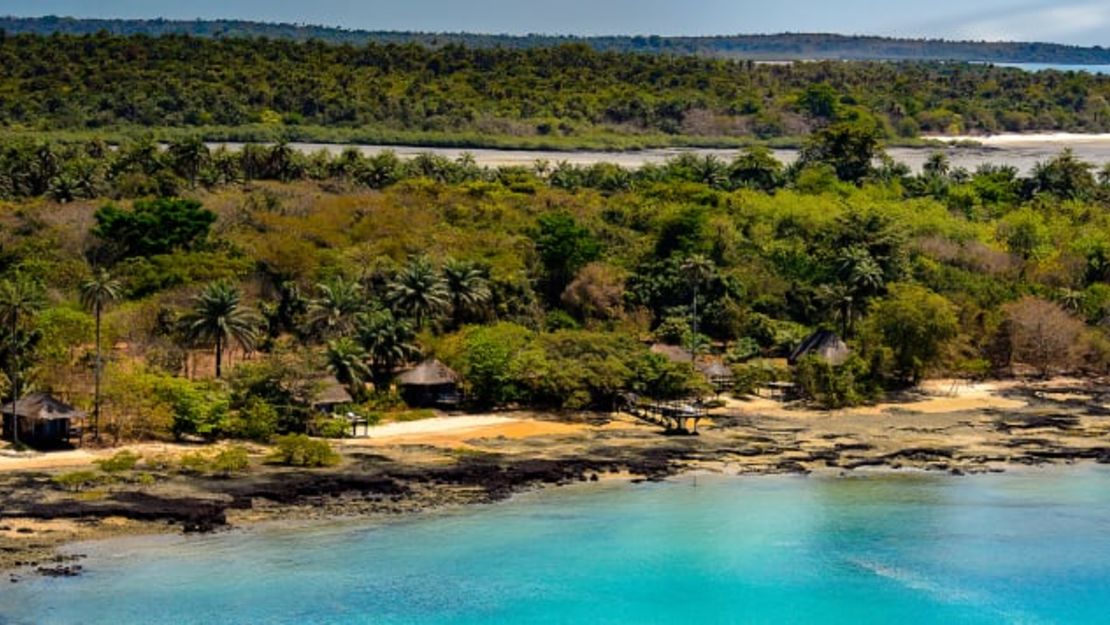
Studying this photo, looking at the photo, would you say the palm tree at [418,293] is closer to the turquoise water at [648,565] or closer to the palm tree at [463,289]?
the palm tree at [463,289]

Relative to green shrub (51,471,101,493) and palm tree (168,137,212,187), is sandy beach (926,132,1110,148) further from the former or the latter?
green shrub (51,471,101,493)

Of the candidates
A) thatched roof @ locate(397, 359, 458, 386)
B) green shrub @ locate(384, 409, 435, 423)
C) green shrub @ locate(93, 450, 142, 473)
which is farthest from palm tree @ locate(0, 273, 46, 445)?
thatched roof @ locate(397, 359, 458, 386)

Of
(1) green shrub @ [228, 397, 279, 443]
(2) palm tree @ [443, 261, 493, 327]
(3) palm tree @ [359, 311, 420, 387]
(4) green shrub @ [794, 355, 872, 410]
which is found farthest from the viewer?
(2) palm tree @ [443, 261, 493, 327]

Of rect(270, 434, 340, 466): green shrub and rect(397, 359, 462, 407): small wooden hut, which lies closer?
rect(270, 434, 340, 466): green shrub

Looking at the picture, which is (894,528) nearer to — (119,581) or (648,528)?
(648,528)

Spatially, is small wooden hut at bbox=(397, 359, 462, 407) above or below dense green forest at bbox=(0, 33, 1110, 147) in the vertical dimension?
below

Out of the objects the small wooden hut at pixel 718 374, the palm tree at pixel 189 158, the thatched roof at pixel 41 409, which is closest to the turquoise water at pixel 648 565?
the thatched roof at pixel 41 409
